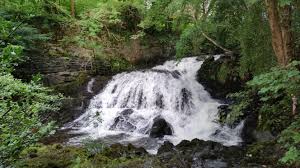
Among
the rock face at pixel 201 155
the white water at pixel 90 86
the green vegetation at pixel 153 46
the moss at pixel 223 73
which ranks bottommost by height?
the rock face at pixel 201 155

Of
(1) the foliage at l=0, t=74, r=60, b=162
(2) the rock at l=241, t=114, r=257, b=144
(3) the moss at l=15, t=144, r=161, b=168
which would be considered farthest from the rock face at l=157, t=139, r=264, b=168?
(1) the foliage at l=0, t=74, r=60, b=162

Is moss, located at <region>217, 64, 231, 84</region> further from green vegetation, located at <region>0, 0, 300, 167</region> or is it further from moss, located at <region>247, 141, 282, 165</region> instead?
moss, located at <region>247, 141, 282, 165</region>

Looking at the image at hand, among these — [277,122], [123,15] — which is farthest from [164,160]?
[123,15]

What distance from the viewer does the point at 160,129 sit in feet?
35.1

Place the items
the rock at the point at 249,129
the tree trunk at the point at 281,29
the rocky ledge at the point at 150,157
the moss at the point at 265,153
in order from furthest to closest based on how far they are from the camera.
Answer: the rock at the point at 249,129 → the moss at the point at 265,153 → the rocky ledge at the point at 150,157 → the tree trunk at the point at 281,29

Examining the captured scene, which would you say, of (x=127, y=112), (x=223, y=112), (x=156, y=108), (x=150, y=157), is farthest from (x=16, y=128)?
(x=156, y=108)

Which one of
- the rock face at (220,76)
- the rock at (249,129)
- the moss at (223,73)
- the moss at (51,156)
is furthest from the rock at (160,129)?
the moss at (223,73)

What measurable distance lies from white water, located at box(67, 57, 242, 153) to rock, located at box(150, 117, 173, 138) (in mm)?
233

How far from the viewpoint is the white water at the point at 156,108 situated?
10719mm

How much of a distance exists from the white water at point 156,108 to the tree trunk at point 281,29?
13.2 feet

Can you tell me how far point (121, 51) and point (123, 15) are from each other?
2327mm

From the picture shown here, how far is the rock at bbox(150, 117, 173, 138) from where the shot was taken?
10564 millimetres

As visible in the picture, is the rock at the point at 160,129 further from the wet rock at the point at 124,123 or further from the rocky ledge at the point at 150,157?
the rocky ledge at the point at 150,157

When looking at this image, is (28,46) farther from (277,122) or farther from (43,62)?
(277,122)
